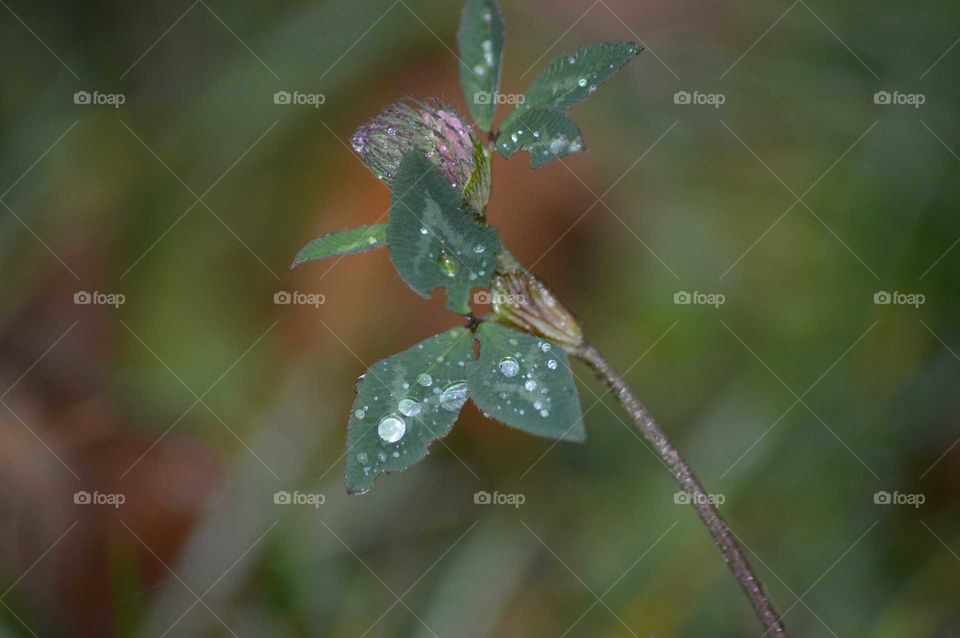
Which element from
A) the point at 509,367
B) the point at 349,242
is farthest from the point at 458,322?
the point at 509,367

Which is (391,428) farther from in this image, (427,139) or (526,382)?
(427,139)

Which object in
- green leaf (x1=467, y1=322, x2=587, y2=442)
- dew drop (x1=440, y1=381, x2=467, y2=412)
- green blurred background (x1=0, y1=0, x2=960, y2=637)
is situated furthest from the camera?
green blurred background (x1=0, y1=0, x2=960, y2=637)

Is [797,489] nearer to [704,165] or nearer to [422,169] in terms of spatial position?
[704,165]

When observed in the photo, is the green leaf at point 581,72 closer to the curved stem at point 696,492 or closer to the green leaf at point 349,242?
the green leaf at point 349,242

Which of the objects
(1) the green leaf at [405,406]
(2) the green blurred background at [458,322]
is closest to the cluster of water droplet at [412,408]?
(1) the green leaf at [405,406]

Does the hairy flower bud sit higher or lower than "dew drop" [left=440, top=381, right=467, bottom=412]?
higher

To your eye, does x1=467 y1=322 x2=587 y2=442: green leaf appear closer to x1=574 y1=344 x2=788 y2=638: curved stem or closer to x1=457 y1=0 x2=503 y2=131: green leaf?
x1=574 y1=344 x2=788 y2=638: curved stem

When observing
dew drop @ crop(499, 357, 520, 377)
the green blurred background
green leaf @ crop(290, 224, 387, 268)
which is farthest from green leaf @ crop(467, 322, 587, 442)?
the green blurred background
